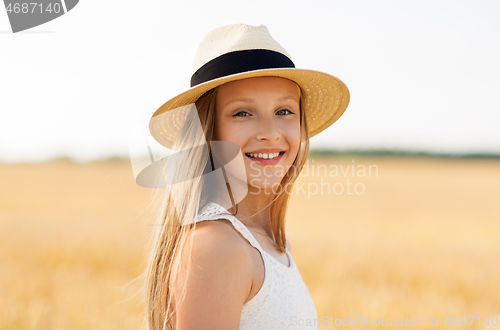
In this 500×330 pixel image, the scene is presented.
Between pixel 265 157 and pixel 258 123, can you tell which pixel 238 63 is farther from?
pixel 265 157

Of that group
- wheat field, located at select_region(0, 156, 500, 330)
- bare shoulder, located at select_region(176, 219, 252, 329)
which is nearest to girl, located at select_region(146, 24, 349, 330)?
bare shoulder, located at select_region(176, 219, 252, 329)

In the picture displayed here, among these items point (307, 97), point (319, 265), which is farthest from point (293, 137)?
point (319, 265)

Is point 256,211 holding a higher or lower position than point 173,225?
lower

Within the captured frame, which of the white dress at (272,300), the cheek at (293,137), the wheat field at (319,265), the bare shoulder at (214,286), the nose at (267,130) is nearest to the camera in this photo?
the bare shoulder at (214,286)

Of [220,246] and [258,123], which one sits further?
[258,123]

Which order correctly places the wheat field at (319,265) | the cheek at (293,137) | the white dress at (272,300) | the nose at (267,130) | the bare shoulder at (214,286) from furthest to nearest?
the wheat field at (319,265) → the cheek at (293,137) → the nose at (267,130) → the white dress at (272,300) → the bare shoulder at (214,286)

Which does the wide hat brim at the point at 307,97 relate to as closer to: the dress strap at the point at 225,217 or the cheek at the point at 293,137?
the cheek at the point at 293,137

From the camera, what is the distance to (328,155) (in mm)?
48750

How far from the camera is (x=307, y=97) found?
2324 mm

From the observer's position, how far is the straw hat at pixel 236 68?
179cm

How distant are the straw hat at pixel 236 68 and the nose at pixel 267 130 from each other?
7.6 inches

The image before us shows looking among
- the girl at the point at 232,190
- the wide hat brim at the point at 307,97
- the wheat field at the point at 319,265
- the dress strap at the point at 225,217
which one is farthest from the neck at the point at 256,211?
the wide hat brim at the point at 307,97

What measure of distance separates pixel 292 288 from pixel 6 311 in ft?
13.5

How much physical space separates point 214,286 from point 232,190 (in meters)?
0.60
